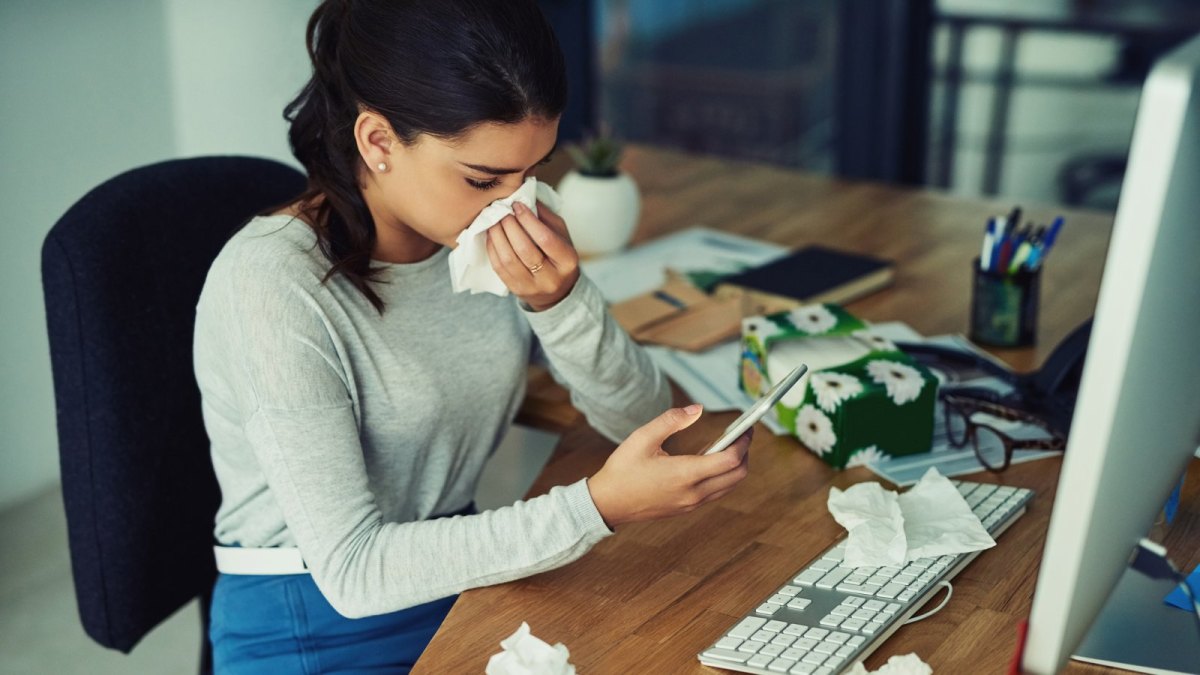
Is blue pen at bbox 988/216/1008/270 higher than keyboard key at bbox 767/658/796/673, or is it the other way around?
keyboard key at bbox 767/658/796/673

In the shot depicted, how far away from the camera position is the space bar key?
2.94 feet

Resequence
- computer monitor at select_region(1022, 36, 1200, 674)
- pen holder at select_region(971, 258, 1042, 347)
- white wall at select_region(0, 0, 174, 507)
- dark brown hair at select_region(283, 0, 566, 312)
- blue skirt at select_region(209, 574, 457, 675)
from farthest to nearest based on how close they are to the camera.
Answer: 1. white wall at select_region(0, 0, 174, 507)
2. pen holder at select_region(971, 258, 1042, 347)
3. blue skirt at select_region(209, 574, 457, 675)
4. dark brown hair at select_region(283, 0, 566, 312)
5. computer monitor at select_region(1022, 36, 1200, 674)

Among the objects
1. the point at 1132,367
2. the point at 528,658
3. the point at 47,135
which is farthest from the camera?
the point at 47,135

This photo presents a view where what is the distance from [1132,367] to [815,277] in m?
1.07

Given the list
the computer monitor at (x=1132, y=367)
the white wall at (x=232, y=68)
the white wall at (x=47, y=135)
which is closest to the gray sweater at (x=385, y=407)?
the computer monitor at (x=1132, y=367)

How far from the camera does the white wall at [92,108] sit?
238 cm

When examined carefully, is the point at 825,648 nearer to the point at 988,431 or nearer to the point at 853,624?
the point at 853,624

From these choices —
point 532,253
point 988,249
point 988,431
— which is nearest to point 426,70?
point 532,253

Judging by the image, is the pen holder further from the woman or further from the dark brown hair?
the dark brown hair

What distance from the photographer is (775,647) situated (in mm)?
906

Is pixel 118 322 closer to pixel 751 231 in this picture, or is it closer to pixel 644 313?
pixel 644 313

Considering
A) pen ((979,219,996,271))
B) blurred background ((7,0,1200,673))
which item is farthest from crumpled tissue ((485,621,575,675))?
blurred background ((7,0,1200,673))

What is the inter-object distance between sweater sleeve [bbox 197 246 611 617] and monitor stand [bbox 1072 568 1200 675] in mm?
388

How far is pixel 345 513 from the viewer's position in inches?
41.5
